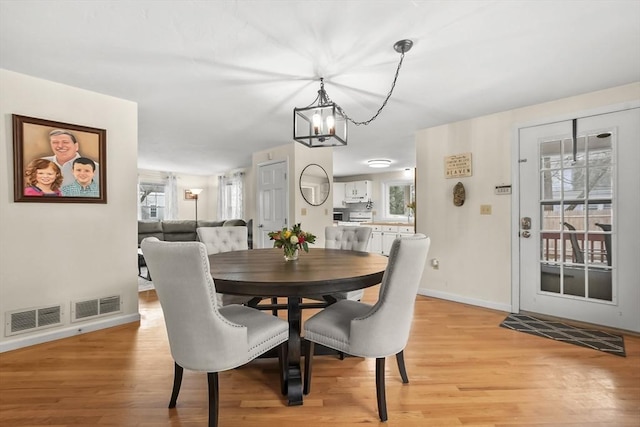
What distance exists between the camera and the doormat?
2.47m

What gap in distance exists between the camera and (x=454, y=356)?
2.31m

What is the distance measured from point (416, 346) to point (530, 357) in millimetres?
824

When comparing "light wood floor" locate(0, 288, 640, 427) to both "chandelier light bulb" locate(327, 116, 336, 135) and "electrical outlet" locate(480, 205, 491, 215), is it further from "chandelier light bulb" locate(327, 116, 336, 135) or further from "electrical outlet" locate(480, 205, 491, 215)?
"chandelier light bulb" locate(327, 116, 336, 135)

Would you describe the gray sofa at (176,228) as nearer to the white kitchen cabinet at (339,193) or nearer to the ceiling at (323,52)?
the white kitchen cabinet at (339,193)

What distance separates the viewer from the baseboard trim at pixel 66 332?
95.0 inches

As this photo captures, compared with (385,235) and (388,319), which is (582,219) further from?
(385,235)

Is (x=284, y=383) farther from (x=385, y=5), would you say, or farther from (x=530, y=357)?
(x=385, y=5)

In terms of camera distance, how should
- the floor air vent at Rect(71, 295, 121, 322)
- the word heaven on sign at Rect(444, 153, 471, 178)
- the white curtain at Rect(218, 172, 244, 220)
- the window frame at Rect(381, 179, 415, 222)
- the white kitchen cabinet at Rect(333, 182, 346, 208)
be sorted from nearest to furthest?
the floor air vent at Rect(71, 295, 121, 322) < the word heaven on sign at Rect(444, 153, 471, 178) < the white curtain at Rect(218, 172, 244, 220) < the window frame at Rect(381, 179, 415, 222) < the white kitchen cabinet at Rect(333, 182, 346, 208)

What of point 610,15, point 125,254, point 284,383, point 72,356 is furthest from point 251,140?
point 610,15

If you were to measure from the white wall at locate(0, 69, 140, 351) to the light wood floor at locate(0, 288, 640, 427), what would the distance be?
15.6 inches

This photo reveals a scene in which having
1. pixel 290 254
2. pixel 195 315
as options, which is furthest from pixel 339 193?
pixel 195 315

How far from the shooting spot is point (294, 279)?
1588mm

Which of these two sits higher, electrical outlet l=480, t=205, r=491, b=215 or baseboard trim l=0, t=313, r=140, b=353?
electrical outlet l=480, t=205, r=491, b=215

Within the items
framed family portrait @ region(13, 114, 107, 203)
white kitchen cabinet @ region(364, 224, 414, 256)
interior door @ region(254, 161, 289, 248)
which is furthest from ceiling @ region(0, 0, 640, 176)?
white kitchen cabinet @ region(364, 224, 414, 256)
